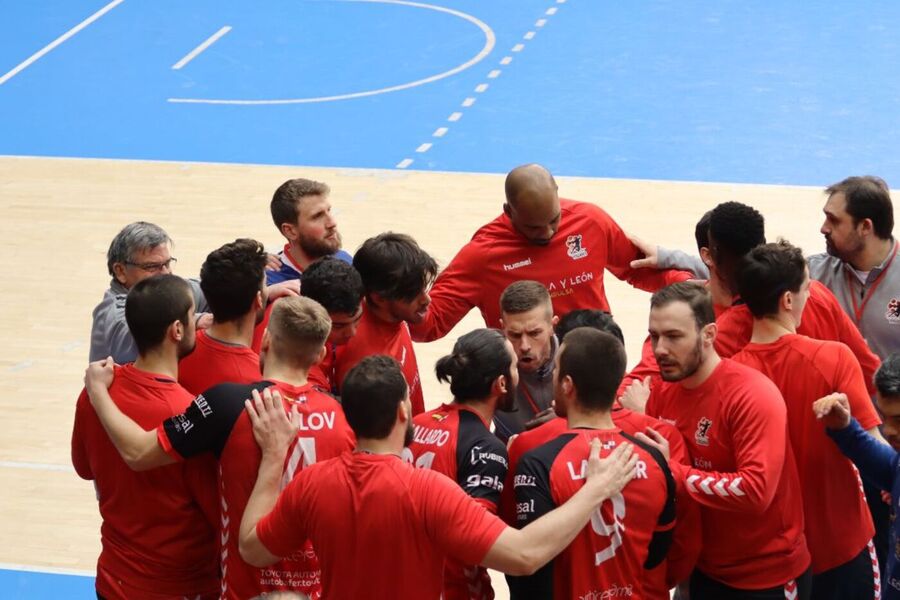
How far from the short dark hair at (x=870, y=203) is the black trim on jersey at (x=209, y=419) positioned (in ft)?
10.6

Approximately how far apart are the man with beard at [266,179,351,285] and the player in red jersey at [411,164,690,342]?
2.24 feet

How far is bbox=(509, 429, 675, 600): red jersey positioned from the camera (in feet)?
16.5

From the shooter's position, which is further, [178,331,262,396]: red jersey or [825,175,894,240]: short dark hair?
[825,175,894,240]: short dark hair

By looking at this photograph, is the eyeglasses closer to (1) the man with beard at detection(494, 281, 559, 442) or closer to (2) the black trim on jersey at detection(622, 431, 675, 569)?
(1) the man with beard at detection(494, 281, 559, 442)

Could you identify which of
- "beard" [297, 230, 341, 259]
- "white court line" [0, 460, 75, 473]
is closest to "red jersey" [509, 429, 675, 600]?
"beard" [297, 230, 341, 259]

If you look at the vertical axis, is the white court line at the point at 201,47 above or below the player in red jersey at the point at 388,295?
below

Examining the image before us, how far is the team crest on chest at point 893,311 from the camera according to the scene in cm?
684

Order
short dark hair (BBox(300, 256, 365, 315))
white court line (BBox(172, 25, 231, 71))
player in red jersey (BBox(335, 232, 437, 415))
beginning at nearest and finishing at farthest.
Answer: short dark hair (BBox(300, 256, 365, 315)), player in red jersey (BBox(335, 232, 437, 415)), white court line (BBox(172, 25, 231, 71))

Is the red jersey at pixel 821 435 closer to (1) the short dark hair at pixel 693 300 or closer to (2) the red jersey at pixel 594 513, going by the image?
(1) the short dark hair at pixel 693 300

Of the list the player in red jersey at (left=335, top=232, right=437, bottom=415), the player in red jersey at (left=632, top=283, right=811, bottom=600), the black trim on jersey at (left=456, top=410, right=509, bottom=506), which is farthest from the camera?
the player in red jersey at (left=335, top=232, right=437, bottom=415)

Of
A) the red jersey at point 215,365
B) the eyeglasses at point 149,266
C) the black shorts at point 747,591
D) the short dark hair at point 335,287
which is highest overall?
the short dark hair at point 335,287

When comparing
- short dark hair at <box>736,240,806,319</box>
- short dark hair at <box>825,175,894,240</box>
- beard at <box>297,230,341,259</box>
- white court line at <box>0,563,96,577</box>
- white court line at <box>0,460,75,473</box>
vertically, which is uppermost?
short dark hair at <box>736,240,806,319</box>

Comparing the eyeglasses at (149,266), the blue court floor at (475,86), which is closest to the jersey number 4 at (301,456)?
the eyeglasses at (149,266)

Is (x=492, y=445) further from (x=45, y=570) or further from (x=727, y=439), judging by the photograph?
(x=45, y=570)
